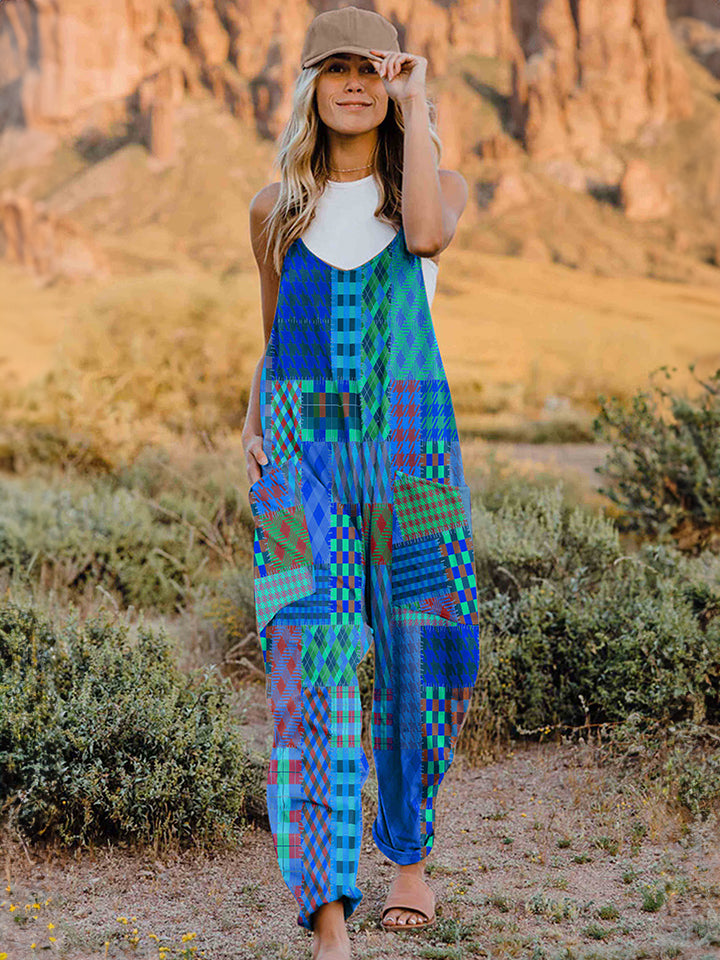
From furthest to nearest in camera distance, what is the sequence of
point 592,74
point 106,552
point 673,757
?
point 592,74 < point 106,552 < point 673,757

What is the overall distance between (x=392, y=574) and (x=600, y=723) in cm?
193

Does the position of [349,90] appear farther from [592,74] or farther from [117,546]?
[592,74]

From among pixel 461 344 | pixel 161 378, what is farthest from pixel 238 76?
pixel 161 378

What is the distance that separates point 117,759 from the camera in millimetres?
3396

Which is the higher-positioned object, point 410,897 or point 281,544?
point 281,544

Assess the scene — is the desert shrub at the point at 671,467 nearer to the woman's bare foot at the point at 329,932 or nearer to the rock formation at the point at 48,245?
the woman's bare foot at the point at 329,932

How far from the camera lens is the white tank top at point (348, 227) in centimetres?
259

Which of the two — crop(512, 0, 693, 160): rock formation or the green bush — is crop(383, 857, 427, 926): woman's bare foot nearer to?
the green bush

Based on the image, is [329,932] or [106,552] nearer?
[329,932]

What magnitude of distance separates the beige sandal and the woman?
3 centimetres

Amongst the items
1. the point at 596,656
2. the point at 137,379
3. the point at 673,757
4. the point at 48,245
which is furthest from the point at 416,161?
the point at 48,245

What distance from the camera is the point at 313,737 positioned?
246cm

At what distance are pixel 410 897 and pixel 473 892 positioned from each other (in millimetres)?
387

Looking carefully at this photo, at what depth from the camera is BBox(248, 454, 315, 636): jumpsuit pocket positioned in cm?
251
